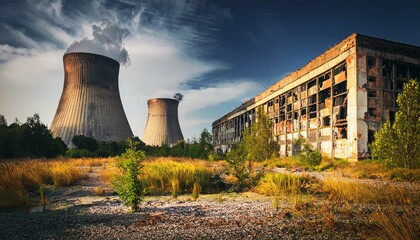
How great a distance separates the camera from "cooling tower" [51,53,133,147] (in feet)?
66.7

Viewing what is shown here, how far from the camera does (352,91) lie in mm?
14242

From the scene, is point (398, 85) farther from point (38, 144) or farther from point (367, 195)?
point (38, 144)

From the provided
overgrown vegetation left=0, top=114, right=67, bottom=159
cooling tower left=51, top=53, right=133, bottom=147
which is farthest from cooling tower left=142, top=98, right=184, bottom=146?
overgrown vegetation left=0, top=114, right=67, bottom=159

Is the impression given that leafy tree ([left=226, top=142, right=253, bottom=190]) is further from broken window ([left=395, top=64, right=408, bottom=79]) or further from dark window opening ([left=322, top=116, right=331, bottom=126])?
broken window ([left=395, top=64, right=408, bottom=79])

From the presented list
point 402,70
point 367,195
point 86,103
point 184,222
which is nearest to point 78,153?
point 86,103

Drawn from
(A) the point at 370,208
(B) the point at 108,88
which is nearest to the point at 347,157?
(A) the point at 370,208

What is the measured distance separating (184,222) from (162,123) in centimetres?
2751

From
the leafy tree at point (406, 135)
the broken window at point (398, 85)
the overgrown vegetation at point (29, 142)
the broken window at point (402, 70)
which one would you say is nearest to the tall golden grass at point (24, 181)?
the leafy tree at point (406, 135)

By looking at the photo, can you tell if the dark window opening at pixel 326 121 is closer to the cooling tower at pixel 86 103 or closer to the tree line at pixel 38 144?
the tree line at pixel 38 144

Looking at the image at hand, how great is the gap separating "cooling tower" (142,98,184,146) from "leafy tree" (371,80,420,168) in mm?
23452

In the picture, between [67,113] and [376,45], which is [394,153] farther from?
[67,113]

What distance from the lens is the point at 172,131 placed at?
100 ft

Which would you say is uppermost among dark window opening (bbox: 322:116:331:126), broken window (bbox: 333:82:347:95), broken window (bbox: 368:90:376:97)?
broken window (bbox: 333:82:347:95)

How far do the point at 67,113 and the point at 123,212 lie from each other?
19.3 m
